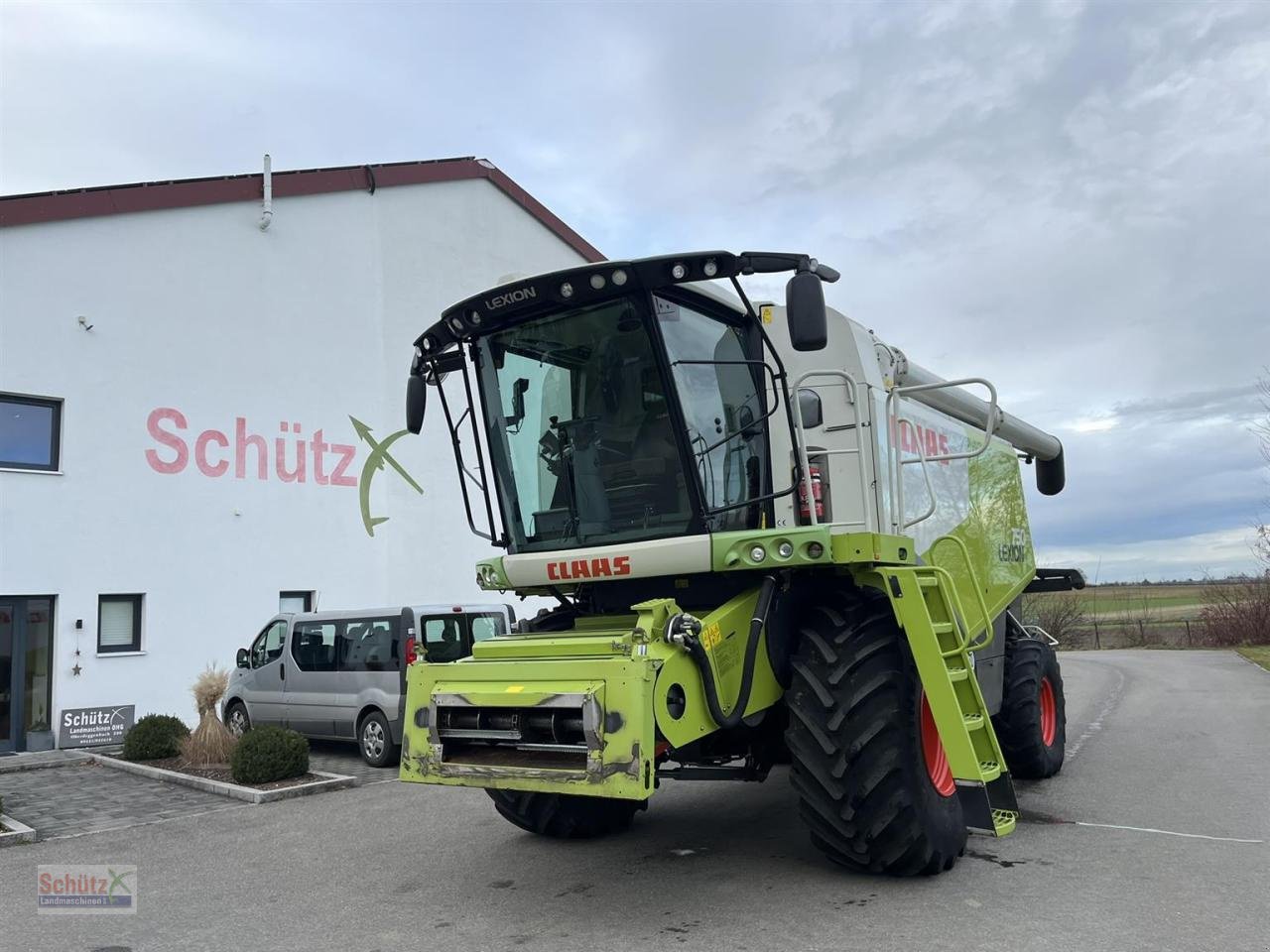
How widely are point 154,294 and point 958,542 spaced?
1212 cm

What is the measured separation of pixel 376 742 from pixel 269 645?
2.56 meters

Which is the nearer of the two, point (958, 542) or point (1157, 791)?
point (958, 542)

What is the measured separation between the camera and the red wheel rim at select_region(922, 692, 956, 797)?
219 inches

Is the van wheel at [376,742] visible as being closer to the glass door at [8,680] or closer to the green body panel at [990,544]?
the glass door at [8,680]

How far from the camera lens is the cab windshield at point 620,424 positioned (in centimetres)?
544

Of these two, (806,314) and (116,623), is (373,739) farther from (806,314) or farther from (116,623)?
(806,314)

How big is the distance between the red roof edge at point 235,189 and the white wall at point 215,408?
0.56 ft

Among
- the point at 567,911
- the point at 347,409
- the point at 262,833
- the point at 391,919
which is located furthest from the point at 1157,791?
the point at 347,409

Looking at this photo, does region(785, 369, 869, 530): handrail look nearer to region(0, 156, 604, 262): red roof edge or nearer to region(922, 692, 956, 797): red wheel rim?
region(922, 692, 956, 797): red wheel rim

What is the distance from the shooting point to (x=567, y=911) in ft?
16.5

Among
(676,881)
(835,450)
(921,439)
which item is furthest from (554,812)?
(921,439)

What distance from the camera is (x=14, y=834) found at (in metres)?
7.37

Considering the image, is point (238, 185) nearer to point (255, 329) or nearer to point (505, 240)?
point (255, 329)

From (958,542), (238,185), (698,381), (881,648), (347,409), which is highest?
(238,185)
